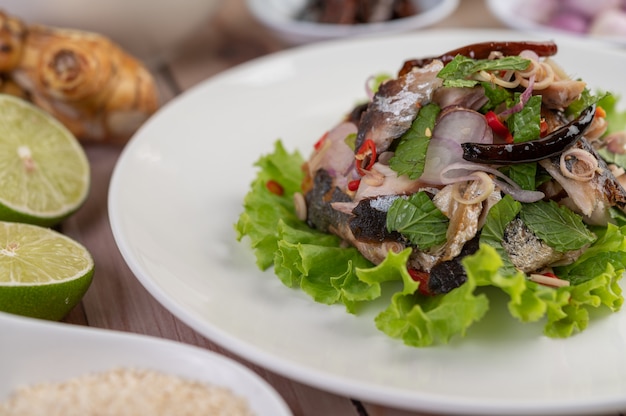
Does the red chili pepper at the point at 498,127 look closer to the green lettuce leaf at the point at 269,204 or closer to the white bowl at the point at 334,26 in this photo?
the green lettuce leaf at the point at 269,204

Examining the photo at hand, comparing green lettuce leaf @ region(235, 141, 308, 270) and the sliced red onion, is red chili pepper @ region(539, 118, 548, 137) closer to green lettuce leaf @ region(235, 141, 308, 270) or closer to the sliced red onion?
the sliced red onion

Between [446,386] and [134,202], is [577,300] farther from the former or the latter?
[134,202]

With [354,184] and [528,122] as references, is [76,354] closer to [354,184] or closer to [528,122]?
[354,184]

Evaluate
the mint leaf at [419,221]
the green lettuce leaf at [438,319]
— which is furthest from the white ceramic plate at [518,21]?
the green lettuce leaf at [438,319]

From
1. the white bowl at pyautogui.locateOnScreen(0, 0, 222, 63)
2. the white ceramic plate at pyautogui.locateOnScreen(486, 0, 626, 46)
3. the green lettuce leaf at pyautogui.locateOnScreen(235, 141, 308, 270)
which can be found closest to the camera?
the green lettuce leaf at pyautogui.locateOnScreen(235, 141, 308, 270)

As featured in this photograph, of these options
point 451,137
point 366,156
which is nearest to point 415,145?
point 451,137

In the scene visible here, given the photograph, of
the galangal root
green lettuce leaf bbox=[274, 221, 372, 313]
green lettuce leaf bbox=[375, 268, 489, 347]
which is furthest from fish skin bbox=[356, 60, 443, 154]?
the galangal root
